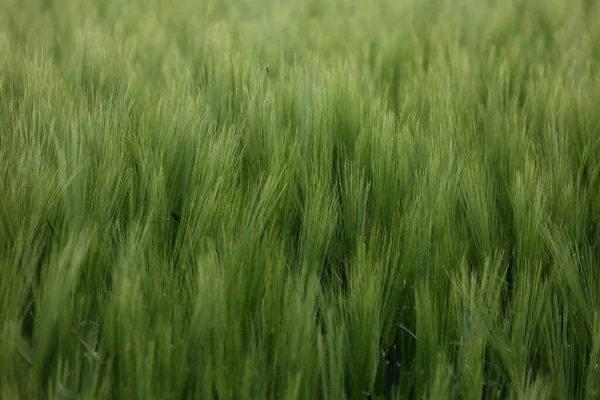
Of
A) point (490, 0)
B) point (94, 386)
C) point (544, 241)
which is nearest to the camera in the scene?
point (94, 386)

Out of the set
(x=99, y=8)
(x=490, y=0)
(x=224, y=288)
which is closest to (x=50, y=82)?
(x=224, y=288)

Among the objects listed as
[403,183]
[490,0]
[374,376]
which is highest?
[490,0]

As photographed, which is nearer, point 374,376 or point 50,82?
point 374,376

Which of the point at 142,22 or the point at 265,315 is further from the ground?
the point at 142,22

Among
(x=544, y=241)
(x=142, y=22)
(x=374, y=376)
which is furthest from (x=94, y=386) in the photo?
(x=142, y=22)

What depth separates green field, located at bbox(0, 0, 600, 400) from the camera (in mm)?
583

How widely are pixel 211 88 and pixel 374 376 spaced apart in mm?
706

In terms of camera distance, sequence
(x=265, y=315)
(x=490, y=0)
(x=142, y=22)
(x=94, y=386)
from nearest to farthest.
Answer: (x=94, y=386) → (x=265, y=315) → (x=142, y=22) → (x=490, y=0)

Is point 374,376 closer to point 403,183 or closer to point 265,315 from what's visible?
point 265,315

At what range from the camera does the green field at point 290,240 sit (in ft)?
1.91

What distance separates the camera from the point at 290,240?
0.82m

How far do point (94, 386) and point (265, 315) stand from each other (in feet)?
0.63

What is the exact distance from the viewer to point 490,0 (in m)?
2.35

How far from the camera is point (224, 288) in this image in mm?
616
